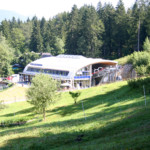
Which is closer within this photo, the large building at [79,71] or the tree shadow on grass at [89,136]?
the tree shadow on grass at [89,136]

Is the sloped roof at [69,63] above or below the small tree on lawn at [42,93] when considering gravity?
above

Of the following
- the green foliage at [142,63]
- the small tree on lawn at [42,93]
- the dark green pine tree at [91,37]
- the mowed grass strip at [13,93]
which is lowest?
the mowed grass strip at [13,93]

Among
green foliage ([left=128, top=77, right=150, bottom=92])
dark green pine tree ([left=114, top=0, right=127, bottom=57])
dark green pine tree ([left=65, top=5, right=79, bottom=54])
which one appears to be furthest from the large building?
dark green pine tree ([left=65, top=5, right=79, bottom=54])

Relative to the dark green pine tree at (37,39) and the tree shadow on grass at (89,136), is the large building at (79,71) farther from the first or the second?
the dark green pine tree at (37,39)

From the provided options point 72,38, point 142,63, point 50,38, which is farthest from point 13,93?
point 50,38

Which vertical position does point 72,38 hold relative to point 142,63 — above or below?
above

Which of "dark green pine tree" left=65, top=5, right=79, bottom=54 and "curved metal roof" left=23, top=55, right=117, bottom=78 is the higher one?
"dark green pine tree" left=65, top=5, right=79, bottom=54

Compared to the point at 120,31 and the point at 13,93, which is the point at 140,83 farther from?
the point at 120,31

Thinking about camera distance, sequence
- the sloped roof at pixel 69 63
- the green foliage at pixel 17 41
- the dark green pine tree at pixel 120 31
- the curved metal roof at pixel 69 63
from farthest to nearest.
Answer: the green foliage at pixel 17 41 → the dark green pine tree at pixel 120 31 → the sloped roof at pixel 69 63 → the curved metal roof at pixel 69 63

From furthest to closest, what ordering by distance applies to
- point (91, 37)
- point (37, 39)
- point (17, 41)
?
point (17, 41), point (37, 39), point (91, 37)

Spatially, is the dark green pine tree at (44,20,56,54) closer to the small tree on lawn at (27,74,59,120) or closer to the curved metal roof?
the curved metal roof

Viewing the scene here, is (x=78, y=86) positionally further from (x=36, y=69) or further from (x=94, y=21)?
(x=94, y=21)

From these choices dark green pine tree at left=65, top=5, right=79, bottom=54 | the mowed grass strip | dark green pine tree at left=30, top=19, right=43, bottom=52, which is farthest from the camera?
dark green pine tree at left=30, top=19, right=43, bottom=52

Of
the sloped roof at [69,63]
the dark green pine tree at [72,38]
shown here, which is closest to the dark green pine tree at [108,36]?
the dark green pine tree at [72,38]
